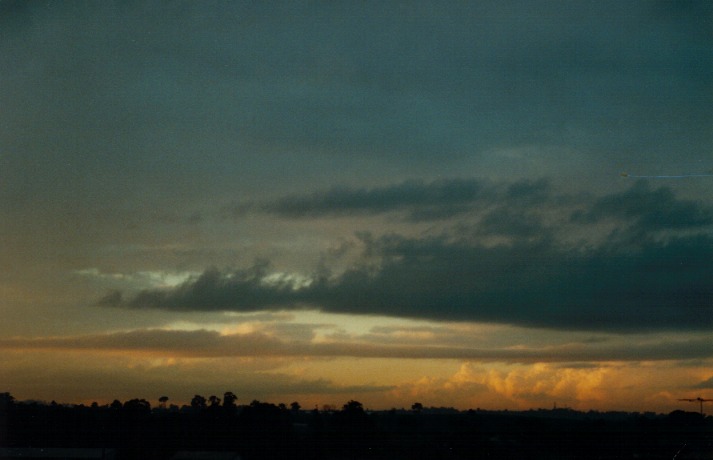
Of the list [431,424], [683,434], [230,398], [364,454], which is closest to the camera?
[364,454]

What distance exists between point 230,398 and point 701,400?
1620 centimetres

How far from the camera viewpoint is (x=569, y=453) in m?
22.4

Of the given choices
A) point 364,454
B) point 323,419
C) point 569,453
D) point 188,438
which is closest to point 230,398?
point 323,419

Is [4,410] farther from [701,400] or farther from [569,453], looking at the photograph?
Answer: [701,400]

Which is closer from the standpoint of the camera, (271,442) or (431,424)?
(271,442)

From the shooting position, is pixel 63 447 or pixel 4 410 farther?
pixel 4 410

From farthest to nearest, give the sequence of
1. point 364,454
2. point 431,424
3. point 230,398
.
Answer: point 230,398 → point 431,424 → point 364,454

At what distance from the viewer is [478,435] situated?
2398 centimetres

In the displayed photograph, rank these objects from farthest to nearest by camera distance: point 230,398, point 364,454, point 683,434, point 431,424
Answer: point 230,398 < point 431,424 < point 683,434 < point 364,454

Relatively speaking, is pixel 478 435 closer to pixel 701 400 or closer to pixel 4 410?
pixel 701 400

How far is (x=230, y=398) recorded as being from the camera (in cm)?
3100

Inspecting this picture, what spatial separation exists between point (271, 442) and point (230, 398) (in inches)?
349

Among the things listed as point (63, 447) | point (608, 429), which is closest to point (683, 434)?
point (608, 429)

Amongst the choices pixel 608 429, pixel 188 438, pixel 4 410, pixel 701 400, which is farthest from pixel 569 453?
pixel 4 410
